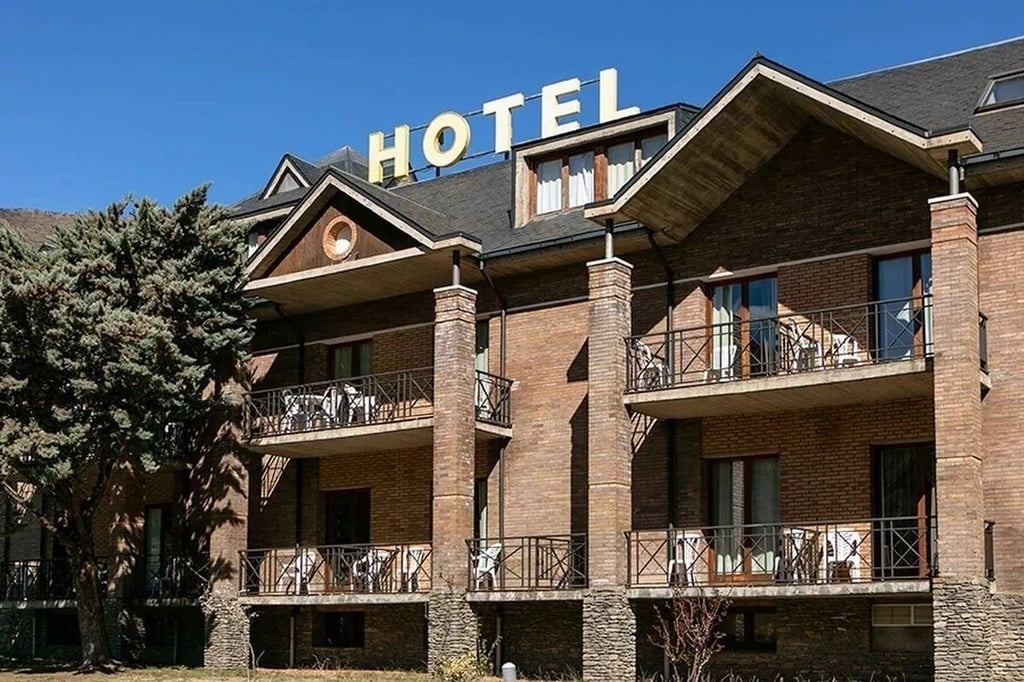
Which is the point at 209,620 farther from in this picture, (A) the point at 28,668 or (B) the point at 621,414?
(B) the point at 621,414

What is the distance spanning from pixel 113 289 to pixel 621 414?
10513 millimetres

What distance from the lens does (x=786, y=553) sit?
24.4 m

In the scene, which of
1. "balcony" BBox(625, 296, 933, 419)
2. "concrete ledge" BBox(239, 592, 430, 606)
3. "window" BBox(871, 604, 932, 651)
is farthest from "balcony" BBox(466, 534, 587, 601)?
"window" BBox(871, 604, 932, 651)

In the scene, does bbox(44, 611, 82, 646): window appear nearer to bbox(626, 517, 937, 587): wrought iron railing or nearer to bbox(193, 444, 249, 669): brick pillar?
bbox(193, 444, 249, 669): brick pillar

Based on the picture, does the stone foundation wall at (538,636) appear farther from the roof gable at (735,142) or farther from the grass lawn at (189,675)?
the roof gable at (735,142)

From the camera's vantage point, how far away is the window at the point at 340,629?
31.8 metres

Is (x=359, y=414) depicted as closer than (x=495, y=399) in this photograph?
No

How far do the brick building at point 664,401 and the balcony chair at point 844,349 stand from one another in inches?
3.4

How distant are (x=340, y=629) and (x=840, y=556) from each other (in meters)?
12.1

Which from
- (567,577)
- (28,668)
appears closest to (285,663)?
(28,668)

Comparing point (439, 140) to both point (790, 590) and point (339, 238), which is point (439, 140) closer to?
point (339, 238)

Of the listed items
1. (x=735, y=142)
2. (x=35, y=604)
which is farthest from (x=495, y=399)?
(x=35, y=604)

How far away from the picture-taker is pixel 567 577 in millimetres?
27656

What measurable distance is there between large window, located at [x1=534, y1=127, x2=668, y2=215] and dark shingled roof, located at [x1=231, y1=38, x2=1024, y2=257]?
483 millimetres
